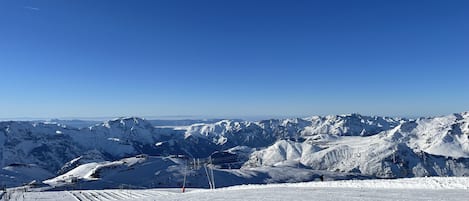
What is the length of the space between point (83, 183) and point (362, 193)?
137 m

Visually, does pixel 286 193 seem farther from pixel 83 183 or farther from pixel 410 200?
pixel 83 183

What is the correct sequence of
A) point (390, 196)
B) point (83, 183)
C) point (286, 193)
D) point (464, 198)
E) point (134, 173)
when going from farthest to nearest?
point (134, 173) → point (83, 183) → point (286, 193) → point (390, 196) → point (464, 198)

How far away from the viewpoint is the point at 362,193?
75.4 feet

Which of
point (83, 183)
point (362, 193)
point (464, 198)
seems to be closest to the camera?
point (464, 198)

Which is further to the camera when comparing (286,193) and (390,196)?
(286,193)

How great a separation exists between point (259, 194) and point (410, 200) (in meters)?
8.85

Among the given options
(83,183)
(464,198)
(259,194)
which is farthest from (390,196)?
(83,183)

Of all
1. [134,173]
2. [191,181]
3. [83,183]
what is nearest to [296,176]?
[191,181]

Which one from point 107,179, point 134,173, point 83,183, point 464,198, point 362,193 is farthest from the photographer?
point 134,173

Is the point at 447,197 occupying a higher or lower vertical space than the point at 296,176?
Result: higher

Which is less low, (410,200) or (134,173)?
(410,200)

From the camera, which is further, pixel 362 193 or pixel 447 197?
pixel 362 193

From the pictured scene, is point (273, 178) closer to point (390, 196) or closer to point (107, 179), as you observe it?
point (107, 179)

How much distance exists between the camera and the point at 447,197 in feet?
65.2
